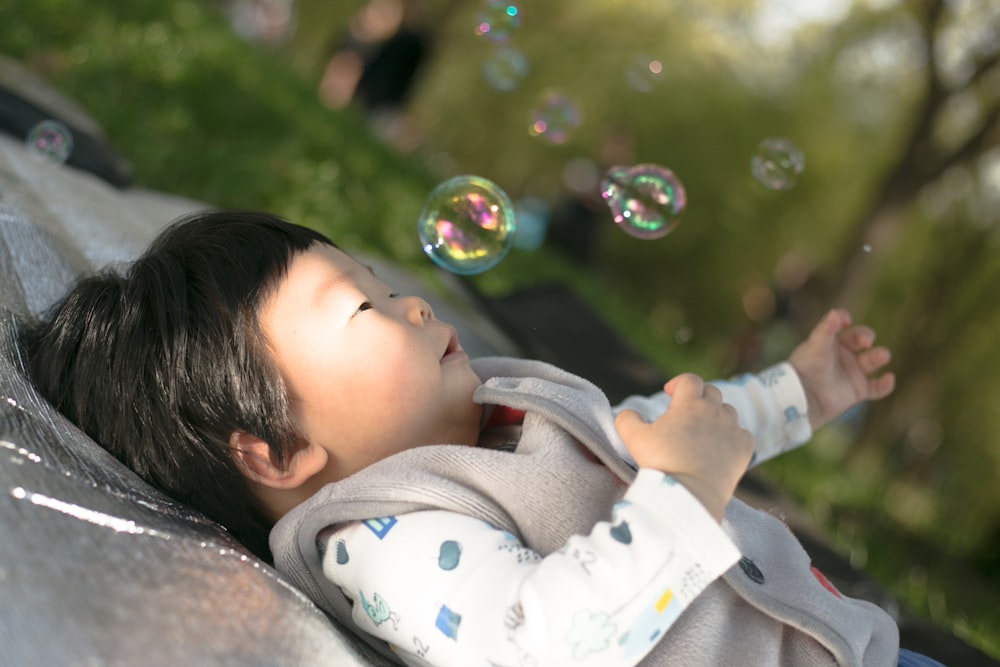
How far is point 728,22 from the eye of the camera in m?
15.6

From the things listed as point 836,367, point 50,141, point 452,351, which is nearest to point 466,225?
point 452,351

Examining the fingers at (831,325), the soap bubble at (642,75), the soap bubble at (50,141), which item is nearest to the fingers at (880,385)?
the fingers at (831,325)

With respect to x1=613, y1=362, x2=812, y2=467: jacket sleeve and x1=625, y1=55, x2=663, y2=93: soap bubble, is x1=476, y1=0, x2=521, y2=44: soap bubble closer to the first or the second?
x1=625, y1=55, x2=663, y2=93: soap bubble

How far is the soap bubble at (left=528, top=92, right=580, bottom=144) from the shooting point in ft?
11.3

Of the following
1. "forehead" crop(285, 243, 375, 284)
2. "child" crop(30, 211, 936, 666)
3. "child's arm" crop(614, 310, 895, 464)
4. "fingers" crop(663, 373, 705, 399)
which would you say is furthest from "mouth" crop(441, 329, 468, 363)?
"child's arm" crop(614, 310, 895, 464)

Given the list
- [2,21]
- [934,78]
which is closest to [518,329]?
[2,21]

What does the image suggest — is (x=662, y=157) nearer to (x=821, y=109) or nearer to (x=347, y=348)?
(x=821, y=109)

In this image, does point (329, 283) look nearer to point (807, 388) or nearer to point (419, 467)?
point (419, 467)

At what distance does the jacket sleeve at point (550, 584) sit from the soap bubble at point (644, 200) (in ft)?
4.62

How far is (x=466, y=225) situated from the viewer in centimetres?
266

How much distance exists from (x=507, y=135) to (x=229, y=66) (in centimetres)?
1175

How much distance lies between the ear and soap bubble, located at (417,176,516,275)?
89 centimetres

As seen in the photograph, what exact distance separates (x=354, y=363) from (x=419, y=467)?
0.72ft

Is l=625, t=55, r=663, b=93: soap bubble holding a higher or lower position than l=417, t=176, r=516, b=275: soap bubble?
higher
